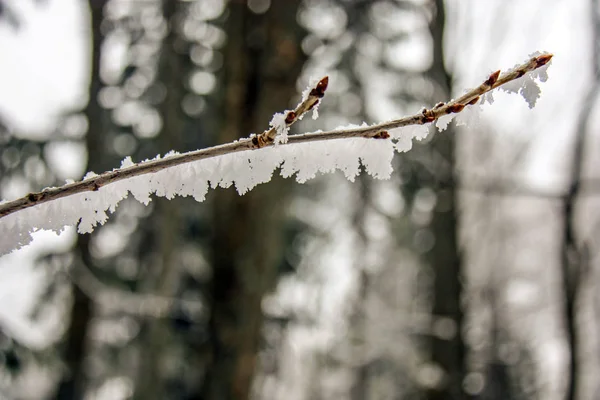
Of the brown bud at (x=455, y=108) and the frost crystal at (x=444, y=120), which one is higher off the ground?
the brown bud at (x=455, y=108)

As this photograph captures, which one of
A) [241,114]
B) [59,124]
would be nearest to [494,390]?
[241,114]

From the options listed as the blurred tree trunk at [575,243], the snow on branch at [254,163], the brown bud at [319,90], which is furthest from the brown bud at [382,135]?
the blurred tree trunk at [575,243]

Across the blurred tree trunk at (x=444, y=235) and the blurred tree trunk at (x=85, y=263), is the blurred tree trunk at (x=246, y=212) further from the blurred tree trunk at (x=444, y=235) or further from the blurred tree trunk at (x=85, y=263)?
the blurred tree trunk at (x=444, y=235)

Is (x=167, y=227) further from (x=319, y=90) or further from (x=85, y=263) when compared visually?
(x=319, y=90)

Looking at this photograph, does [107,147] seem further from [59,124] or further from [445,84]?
[445,84]

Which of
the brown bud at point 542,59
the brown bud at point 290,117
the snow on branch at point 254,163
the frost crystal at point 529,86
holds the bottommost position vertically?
the snow on branch at point 254,163

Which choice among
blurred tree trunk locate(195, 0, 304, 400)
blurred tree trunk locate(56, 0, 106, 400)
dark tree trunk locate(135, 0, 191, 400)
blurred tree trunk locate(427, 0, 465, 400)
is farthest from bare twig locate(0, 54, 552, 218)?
blurred tree trunk locate(427, 0, 465, 400)

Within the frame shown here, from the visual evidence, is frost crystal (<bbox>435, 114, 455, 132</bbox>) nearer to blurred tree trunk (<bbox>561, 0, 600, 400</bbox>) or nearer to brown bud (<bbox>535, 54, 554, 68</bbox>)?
brown bud (<bbox>535, 54, 554, 68</bbox>)
